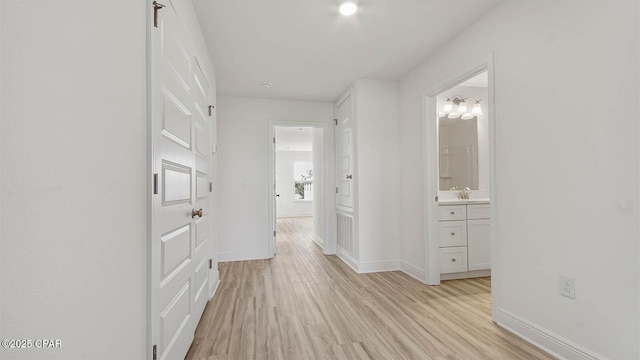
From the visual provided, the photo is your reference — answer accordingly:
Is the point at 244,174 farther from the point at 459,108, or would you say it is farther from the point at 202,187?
the point at 459,108

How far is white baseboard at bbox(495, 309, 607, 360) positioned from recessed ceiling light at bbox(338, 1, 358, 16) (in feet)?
8.28

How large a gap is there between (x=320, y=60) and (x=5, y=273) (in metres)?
3.05

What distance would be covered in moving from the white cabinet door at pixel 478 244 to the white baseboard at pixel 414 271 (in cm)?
57

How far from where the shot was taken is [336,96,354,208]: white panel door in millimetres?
4008

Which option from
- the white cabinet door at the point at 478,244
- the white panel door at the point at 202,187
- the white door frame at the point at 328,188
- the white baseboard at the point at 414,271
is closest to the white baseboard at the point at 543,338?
the white baseboard at the point at 414,271

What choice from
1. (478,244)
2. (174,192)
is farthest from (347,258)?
(174,192)

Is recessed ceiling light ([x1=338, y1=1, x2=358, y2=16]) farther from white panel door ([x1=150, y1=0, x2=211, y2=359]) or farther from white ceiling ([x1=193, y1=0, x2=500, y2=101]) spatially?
white panel door ([x1=150, y1=0, x2=211, y2=359])

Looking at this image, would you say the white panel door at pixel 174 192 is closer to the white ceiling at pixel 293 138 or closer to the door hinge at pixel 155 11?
the door hinge at pixel 155 11

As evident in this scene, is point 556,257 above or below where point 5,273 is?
below

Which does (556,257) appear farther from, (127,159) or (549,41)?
(127,159)

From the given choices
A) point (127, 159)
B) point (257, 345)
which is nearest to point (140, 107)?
point (127, 159)

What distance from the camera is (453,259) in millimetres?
3326

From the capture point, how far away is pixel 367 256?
368 cm

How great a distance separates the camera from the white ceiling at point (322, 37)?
2264 mm
